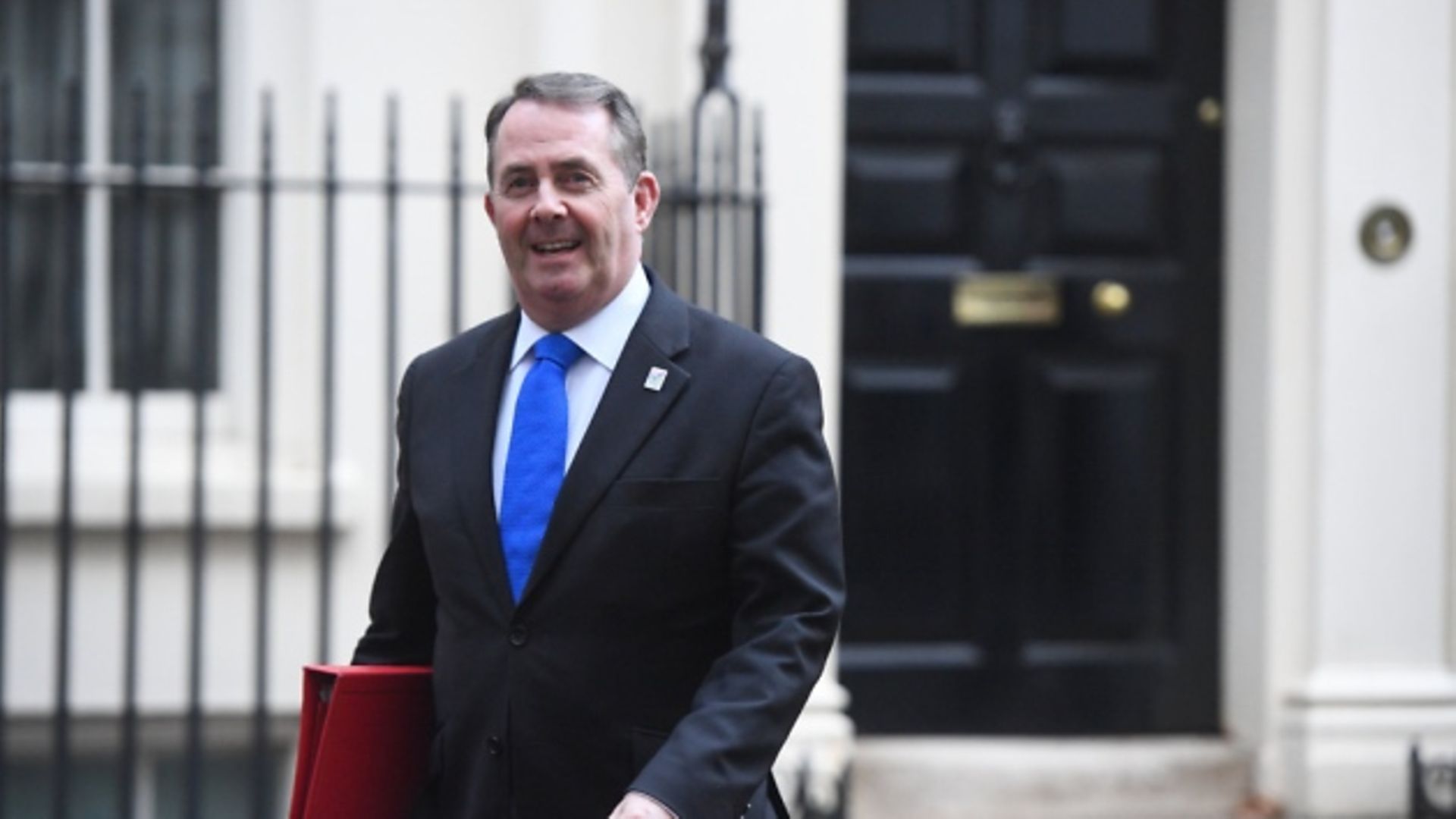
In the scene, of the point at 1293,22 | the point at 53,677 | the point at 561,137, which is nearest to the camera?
the point at 561,137

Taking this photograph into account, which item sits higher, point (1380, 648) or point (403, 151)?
point (403, 151)

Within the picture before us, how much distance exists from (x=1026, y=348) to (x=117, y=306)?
92.2 inches

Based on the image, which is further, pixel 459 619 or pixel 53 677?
pixel 53 677

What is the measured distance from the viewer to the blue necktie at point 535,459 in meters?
3.22

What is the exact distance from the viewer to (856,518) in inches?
278

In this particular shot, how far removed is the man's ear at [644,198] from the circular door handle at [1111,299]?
153 inches

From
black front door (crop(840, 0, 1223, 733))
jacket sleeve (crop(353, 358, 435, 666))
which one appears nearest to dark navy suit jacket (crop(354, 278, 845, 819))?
jacket sleeve (crop(353, 358, 435, 666))

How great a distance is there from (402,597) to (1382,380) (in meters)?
4.03

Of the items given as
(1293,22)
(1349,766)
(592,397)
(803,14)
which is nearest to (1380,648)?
(1349,766)

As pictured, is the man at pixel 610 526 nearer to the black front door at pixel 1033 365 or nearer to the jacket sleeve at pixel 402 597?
the jacket sleeve at pixel 402 597

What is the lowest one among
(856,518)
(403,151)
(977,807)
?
(977,807)

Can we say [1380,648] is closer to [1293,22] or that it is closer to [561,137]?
[1293,22]

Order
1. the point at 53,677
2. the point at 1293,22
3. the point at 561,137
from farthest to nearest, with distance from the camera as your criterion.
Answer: the point at 1293,22 → the point at 53,677 → the point at 561,137

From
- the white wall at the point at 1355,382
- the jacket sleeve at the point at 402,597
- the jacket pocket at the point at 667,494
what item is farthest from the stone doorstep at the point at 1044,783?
the jacket pocket at the point at 667,494
